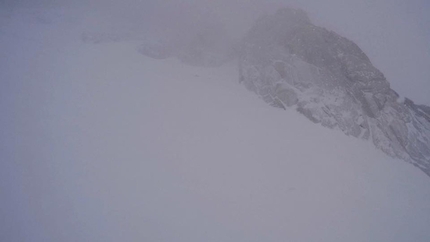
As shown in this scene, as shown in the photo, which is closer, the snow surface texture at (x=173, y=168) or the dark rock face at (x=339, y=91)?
the snow surface texture at (x=173, y=168)

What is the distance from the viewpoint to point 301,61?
67.8 feet

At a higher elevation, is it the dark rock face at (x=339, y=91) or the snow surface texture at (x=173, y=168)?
the dark rock face at (x=339, y=91)

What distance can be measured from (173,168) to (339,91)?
58.7ft

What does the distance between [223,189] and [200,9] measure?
37323 millimetres

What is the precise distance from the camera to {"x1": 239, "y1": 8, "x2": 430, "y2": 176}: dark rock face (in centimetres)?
1770

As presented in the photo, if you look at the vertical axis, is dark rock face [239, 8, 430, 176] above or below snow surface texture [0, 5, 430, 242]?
above

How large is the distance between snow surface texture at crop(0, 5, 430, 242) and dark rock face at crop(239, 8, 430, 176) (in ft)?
Answer: 5.20

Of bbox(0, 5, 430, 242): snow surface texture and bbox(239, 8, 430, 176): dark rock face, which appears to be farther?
bbox(239, 8, 430, 176): dark rock face

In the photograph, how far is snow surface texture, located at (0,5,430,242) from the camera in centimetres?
970

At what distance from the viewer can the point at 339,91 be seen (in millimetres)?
19109

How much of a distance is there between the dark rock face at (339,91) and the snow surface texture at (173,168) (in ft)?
5.20

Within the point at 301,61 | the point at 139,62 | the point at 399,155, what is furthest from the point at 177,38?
the point at 399,155

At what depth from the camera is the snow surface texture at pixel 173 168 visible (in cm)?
970

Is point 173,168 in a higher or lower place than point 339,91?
lower
